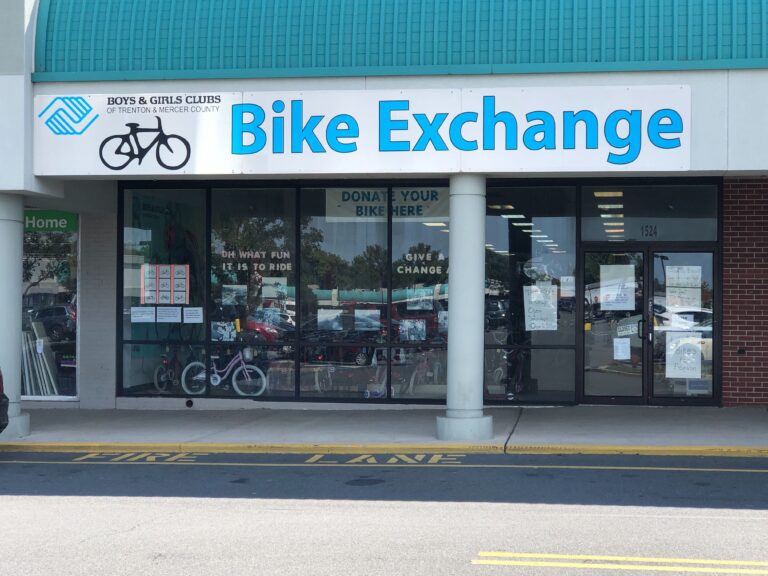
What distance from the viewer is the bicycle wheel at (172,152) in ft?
42.6

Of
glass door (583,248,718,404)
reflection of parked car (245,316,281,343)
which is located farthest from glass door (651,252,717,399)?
reflection of parked car (245,316,281,343)

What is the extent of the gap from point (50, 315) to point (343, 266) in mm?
5055

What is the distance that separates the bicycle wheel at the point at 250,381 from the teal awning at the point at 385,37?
16.6 feet

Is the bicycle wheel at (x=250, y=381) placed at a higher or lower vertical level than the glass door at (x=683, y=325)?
lower

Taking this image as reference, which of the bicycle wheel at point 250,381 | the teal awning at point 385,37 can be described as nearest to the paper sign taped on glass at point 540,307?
the teal awning at point 385,37

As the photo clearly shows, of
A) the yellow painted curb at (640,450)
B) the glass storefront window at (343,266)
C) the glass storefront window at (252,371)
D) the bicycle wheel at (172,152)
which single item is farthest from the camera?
the glass storefront window at (252,371)

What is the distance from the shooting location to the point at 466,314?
41.4 feet

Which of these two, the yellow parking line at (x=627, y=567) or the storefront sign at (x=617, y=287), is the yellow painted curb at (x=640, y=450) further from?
the yellow parking line at (x=627, y=567)

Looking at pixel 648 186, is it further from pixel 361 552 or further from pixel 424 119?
pixel 361 552

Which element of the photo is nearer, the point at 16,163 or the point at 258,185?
the point at 16,163

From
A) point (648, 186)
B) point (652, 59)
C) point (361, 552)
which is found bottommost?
point (361, 552)

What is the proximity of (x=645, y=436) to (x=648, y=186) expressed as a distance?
426 cm

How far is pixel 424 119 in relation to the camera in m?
12.5

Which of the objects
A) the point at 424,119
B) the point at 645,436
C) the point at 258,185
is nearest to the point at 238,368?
the point at 258,185
